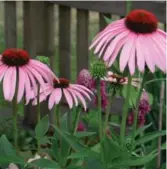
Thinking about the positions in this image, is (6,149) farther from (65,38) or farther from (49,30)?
A: (49,30)

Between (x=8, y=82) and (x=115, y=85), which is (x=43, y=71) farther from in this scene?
(x=115, y=85)

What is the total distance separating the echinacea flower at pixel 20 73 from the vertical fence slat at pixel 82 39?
2948 millimetres

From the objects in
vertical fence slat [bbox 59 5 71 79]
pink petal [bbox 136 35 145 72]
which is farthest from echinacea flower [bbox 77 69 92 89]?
vertical fence slat [bbox 59 5 71 79]

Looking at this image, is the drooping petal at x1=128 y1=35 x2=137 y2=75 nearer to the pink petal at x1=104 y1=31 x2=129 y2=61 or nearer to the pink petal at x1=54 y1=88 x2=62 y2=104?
the pink petal at x1=104 y1=31 x2=129 y2=61

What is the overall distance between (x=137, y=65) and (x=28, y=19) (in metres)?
3.54

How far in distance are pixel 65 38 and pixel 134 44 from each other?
3340mm

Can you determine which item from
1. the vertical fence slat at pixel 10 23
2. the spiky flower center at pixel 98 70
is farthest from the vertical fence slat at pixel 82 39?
the spiky flower center at pixel 98 70

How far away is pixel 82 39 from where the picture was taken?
436cm

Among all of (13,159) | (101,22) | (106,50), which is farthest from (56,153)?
(101,22)

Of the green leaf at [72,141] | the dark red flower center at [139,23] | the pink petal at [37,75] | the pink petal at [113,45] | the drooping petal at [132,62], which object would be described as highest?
the dark red flower center at [139,23]

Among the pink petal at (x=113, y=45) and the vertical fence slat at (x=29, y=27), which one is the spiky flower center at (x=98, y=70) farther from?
the vertical fence slat at (x=29, y=27)

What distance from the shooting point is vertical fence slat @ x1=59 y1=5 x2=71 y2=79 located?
450cm

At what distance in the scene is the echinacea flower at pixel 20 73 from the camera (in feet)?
4.14

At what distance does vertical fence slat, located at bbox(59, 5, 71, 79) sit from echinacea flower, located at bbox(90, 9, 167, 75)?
10.6ft
